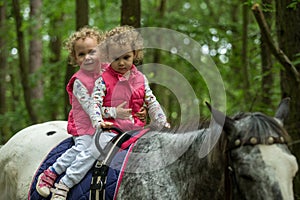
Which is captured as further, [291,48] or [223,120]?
[291,48]

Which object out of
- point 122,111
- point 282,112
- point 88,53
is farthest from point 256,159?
point 88,53

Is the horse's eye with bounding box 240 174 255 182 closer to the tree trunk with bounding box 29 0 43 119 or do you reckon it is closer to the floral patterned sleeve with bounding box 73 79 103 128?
the floral patterned sleeve with bounding box 73 79 103 128

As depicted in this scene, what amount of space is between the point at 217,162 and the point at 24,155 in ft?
8.14

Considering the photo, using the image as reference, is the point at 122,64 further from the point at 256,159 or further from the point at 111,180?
the point at 256,159

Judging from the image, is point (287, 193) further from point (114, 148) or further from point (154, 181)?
point (114, 148)

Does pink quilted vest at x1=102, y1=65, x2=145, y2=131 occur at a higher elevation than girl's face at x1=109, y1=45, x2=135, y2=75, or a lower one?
lower

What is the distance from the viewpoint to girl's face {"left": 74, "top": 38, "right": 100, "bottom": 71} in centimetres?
439

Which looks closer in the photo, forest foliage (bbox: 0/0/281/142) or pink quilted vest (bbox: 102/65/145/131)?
pink quilted vest (bbox: 102/65/145/131)

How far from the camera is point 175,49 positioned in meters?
11.9

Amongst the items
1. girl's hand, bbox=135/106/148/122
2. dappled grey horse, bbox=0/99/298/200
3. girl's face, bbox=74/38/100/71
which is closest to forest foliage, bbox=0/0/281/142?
girl's face, bbox=74/38/100/71

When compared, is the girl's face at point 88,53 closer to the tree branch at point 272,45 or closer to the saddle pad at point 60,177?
the saddle pad at point 60,177

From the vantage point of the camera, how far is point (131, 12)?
22.9 ft

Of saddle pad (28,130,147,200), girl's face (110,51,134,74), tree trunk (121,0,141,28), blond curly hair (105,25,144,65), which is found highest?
tree trunk (121,0,141,28)

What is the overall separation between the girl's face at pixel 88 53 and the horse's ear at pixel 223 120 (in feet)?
5.73
